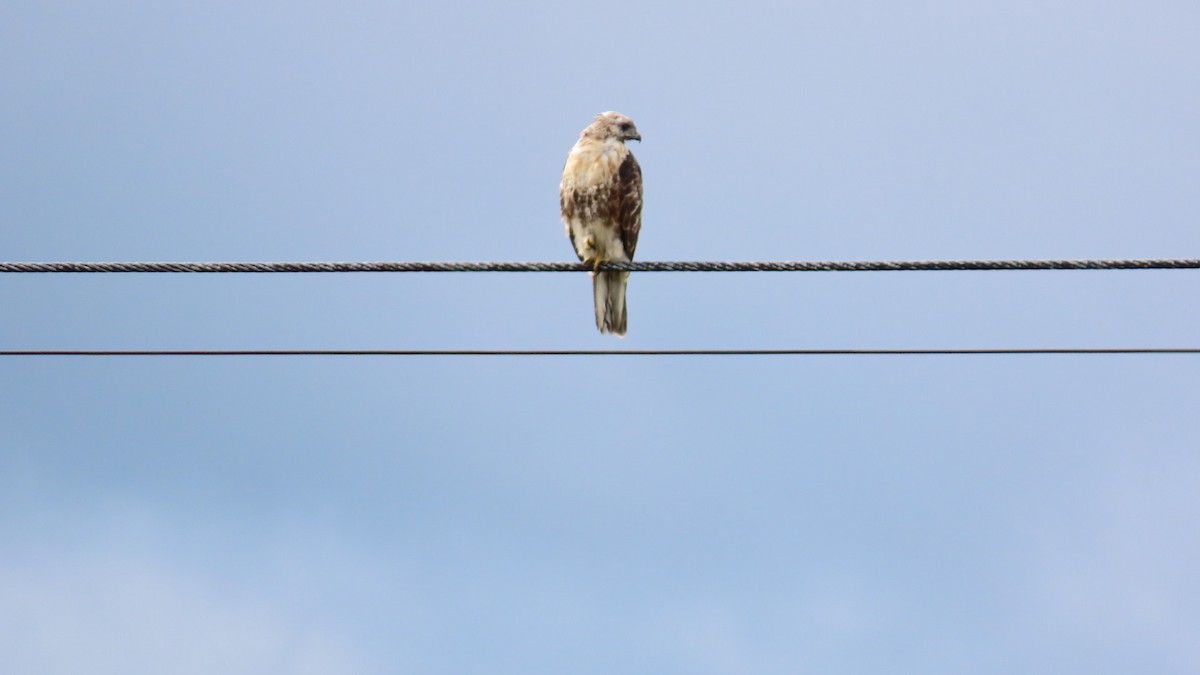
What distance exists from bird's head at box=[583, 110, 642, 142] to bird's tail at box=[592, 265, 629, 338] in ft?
3.05

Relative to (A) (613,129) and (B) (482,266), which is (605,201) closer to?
(A) (613,129)

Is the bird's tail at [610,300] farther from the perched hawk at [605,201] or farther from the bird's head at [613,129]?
the bird's head at [613,129]

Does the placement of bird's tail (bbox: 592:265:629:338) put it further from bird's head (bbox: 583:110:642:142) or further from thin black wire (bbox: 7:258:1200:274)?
thin black wire (bbox: 7:258:1200:274)

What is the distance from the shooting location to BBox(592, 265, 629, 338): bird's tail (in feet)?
33.1

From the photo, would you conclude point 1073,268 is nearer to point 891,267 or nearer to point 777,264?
A: point 891,267

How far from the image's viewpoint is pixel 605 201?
1001 cm

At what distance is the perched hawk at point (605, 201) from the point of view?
10055mm

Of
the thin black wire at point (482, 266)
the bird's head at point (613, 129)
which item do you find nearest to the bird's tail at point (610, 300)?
the bird's head at point (613, 129)

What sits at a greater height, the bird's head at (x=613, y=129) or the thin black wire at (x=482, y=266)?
the bird's head at (x=613, y=129)

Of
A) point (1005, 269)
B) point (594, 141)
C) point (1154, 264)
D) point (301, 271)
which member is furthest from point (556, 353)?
point (594, 141)

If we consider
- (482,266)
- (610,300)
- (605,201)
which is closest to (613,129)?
(605,201)

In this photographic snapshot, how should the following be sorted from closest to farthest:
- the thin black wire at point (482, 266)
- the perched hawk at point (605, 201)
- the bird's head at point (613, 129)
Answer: the thin black wire at point (482, 266) → the perched hawk at point (605, 201) → the bird's head at point (613, 129)

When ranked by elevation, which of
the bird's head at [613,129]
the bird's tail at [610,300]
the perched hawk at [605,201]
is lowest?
the bird's tail at [610,300]

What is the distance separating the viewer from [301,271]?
255 inches
